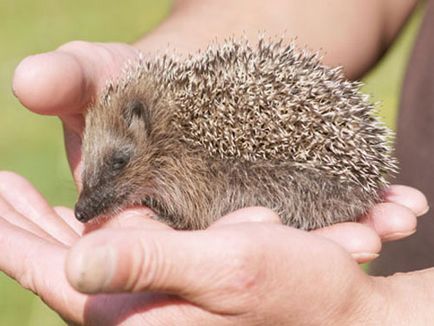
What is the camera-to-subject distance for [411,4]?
13.5ft

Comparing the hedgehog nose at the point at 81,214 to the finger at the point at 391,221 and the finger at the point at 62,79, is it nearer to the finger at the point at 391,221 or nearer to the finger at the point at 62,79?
the finger at the point at 62,79

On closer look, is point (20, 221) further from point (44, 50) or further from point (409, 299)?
point (44, 50)

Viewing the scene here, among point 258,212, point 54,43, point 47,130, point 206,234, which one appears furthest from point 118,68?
point 54,43

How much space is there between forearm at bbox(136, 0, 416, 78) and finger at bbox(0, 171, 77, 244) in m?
1.03

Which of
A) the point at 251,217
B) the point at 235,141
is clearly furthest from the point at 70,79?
the point at 251,217

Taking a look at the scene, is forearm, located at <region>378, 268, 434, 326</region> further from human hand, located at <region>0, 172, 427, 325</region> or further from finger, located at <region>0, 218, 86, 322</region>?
finger, located at <region>0, 218, 86, 322</region>

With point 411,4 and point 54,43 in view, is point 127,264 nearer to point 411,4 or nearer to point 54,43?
point 411,4

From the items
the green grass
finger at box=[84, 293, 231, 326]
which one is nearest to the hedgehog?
finger at box=[84, 293, 231, 326]

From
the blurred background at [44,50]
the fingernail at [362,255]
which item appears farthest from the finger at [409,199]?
the blurred background at [44,50]

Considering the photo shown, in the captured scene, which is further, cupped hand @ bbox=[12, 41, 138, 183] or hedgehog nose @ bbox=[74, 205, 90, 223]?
hedgehog nose @ bbox=[74, 205, 90, 223]

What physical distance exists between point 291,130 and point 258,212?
49cm

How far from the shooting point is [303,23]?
3.85 metres

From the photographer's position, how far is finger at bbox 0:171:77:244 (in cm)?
295

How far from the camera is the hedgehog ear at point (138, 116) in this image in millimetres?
3221
